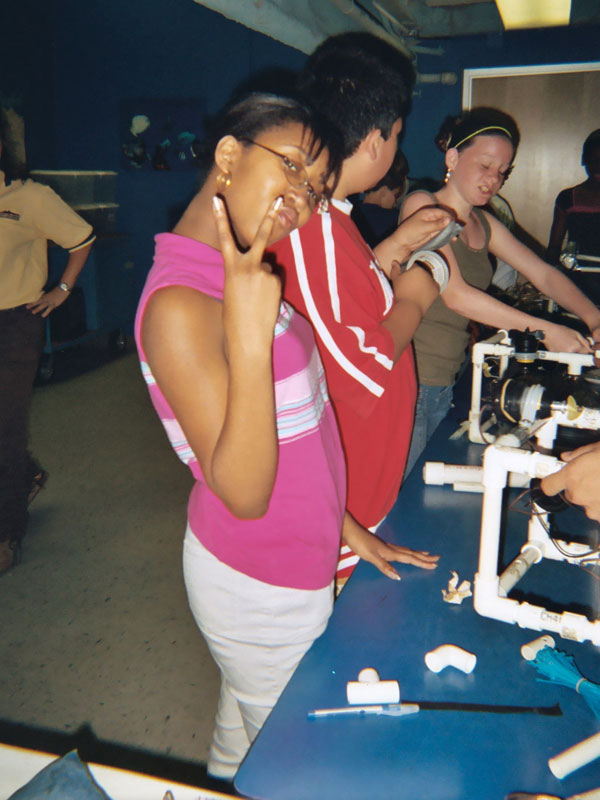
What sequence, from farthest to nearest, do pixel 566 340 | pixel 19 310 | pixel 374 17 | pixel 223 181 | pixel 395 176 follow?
pixel 374 17 → pixel 395 176 → pixel 19 310 → pixel 566 340 → pixel 223 181

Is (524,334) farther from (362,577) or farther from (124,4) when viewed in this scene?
(124,4)

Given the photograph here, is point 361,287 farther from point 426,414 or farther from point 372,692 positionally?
point 426,414

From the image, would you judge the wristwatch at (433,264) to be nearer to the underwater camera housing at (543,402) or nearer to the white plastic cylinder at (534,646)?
the underwater camera housing at (543,402)

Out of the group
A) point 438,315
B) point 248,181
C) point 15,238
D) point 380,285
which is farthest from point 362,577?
point 15,238

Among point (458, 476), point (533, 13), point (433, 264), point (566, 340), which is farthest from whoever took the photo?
point (533, 13)

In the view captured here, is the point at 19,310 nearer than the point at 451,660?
No

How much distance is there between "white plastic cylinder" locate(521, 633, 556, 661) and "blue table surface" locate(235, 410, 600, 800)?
0.01 m

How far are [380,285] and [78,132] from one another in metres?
6.04

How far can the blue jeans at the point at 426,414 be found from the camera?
5.49 ft

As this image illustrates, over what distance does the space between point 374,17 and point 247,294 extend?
4.81 m

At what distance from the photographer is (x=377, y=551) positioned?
3.57 feet

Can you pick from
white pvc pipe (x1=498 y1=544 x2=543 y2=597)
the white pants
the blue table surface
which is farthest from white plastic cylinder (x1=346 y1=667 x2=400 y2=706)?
white pvc pipe (x1=498 y1=544 x2=543 y2=597)

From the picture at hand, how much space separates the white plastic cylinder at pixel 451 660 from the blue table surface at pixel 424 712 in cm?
1

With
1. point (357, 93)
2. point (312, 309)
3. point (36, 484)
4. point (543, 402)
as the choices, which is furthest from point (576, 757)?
point (36, 484)
